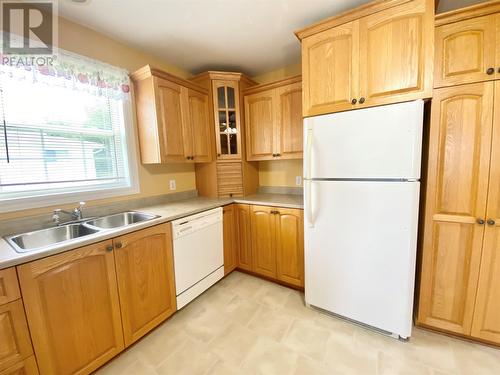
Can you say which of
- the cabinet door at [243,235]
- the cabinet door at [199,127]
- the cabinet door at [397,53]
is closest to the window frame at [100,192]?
the cabinet door at [199,127]

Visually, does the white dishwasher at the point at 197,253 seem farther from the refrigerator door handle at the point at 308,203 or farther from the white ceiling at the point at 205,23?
the white ceiling at the point at 205,23

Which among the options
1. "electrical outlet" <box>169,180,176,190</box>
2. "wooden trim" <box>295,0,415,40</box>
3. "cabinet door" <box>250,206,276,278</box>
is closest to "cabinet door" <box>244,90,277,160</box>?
"cabinet door" <box>250,206,276,278</box>

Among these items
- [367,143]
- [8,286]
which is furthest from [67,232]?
[367,143]

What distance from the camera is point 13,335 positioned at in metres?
0.99

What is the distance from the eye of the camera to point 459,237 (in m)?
1.40

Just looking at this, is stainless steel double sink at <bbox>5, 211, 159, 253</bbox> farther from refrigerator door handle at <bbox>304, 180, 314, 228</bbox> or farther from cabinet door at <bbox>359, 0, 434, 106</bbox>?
cabinet door at <bbox>359, 0, 434, 106</bbox>

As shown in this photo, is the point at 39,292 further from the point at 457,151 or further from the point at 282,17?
the point at 457,151

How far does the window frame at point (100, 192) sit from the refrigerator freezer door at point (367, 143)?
161 cm

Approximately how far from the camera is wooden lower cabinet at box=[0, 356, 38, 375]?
3.21 ft

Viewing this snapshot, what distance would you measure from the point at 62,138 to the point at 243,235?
71.8 inches

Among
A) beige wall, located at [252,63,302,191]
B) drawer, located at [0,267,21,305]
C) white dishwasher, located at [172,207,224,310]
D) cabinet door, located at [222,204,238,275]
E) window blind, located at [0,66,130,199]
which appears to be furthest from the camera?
beige wall, located at [252,63,302,191]

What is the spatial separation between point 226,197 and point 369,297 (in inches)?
65.9

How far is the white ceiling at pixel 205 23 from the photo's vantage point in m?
1.52

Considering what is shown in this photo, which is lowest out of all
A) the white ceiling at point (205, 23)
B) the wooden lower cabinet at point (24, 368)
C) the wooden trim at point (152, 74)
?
the wooden lower cabinet at point (24, 368)
